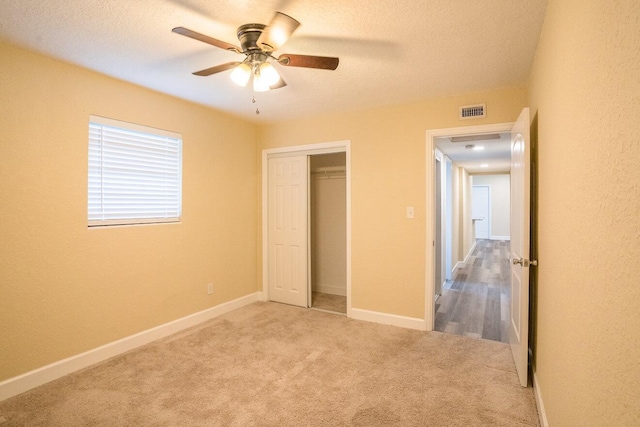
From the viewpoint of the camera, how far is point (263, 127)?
4594 mm

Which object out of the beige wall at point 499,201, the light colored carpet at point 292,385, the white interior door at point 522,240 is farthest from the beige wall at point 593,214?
the beige wall at point 499,201

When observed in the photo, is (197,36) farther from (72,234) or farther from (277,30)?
(72,234)

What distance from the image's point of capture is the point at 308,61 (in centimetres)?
199

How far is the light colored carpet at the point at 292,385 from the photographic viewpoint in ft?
6.77

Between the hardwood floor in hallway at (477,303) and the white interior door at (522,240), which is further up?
the white interior door at (522,240)

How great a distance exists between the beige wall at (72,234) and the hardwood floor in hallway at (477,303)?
2982 millimetres

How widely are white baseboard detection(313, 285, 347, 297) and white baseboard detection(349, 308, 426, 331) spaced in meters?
1.11

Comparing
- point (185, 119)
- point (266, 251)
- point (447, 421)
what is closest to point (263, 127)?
point (185, 119)

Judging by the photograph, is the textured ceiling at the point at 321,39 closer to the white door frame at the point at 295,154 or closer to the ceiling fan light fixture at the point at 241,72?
the ceiling fan light fixture at the point at 241,72

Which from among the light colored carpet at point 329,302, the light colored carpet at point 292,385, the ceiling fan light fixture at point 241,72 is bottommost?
the light colored carpet at point 292,385

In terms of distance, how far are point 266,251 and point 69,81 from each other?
2837mm

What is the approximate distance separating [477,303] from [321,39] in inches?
157

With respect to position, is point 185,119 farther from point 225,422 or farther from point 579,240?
point 579,240

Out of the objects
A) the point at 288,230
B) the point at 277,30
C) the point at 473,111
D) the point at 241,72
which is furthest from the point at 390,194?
the point at 277,30
